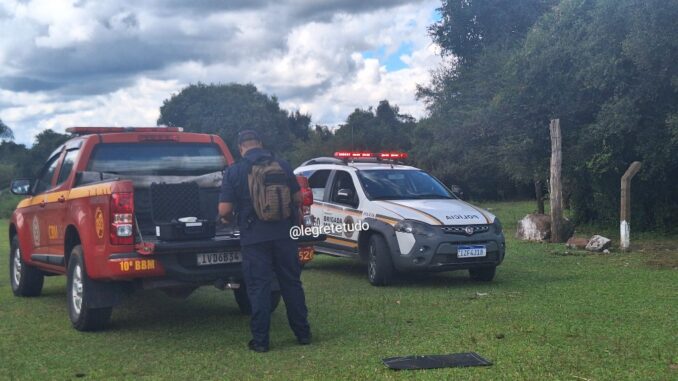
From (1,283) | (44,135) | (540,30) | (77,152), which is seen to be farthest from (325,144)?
(77,152)

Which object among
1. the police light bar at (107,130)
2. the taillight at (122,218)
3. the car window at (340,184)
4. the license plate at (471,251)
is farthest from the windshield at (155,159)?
the license plate at (471,251)

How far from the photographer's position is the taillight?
22.1 ft

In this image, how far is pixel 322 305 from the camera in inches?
354

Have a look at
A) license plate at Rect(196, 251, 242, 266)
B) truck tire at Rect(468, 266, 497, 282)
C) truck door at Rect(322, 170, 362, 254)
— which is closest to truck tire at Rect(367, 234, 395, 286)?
truck door at Rect(322, 170, 362, 254)

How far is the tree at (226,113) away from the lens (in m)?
60.2

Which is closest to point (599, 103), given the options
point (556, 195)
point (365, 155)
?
point (556, 195)

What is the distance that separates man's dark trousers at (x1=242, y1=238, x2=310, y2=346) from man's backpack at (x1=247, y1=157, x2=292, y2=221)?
0.89ft

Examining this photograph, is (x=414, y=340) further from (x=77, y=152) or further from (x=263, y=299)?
(x=77, y=152)

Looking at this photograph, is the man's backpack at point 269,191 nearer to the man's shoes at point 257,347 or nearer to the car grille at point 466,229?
the man's shoes at point 257,347

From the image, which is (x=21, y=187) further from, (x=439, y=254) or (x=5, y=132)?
(x=5, y=132)

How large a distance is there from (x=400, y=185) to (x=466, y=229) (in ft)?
5.14

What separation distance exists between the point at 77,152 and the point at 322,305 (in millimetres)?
3235

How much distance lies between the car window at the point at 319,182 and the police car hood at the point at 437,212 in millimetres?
1631

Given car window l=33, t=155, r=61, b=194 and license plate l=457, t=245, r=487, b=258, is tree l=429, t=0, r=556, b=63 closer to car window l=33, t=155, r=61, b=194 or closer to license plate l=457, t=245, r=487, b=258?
license plate l=457, t=245, r=487, b=258
